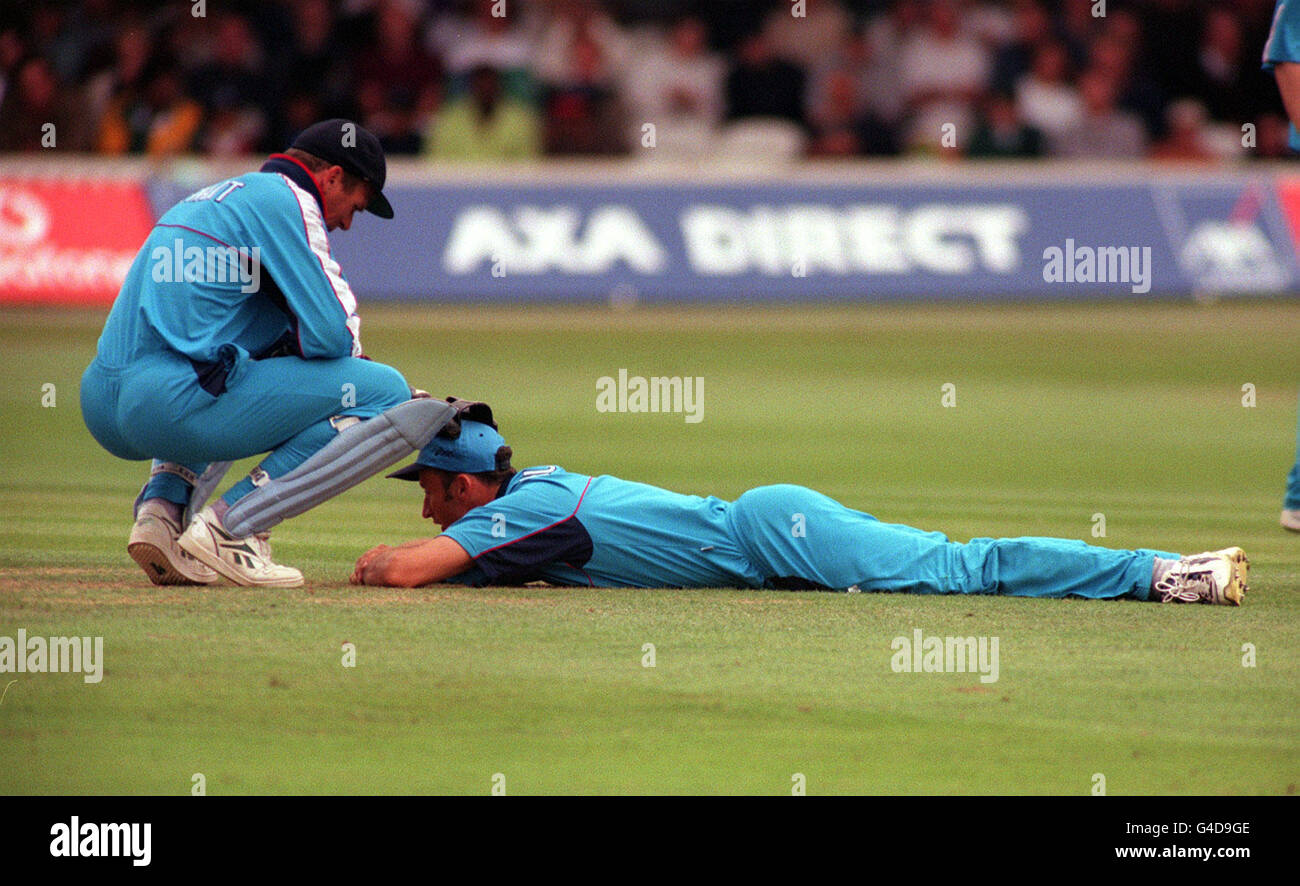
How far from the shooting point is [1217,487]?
10.7m

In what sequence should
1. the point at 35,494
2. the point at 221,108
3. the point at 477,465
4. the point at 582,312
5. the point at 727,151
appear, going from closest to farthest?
1. the point at 477,465
2. the point at 35,494
3. the point at 582,312
4. the point at 221,108
5. the point at 727,151

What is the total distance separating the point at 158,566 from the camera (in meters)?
6.91

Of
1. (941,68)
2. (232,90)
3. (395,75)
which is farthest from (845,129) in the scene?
(232,90)

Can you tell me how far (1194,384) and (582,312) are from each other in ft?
22.7

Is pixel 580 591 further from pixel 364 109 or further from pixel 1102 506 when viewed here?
pixel 364 109

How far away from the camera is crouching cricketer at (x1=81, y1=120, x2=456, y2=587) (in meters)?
6.64

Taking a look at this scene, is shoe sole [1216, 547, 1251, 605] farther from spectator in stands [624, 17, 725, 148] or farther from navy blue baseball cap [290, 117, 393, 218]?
spectator in stands [624, 17, 725, 148]

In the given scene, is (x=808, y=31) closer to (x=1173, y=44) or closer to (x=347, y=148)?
(x=1173, y=44)

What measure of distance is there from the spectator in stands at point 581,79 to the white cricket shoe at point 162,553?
49.5ft

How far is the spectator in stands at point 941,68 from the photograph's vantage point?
76.4 ft

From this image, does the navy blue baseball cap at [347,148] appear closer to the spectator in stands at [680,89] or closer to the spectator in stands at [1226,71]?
the spectator in stands at [680,89]

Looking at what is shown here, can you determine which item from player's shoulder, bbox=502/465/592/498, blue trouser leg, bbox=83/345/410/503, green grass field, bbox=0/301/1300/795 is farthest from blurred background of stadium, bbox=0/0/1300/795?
blue trouser leg, bbox=83/345/410/503
